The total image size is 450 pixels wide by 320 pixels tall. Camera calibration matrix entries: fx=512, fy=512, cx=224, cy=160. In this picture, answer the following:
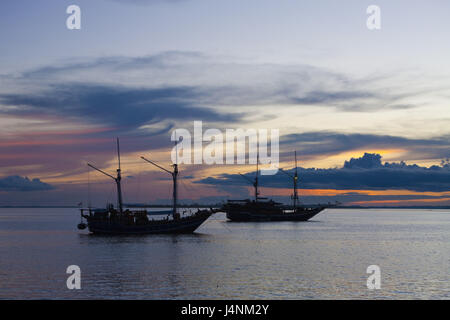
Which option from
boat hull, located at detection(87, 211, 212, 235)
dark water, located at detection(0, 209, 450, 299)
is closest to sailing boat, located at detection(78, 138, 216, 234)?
boat hull, located at detection(87, 211, 212, 235)

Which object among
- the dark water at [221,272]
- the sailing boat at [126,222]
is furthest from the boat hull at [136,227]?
the dark water at [221,272]

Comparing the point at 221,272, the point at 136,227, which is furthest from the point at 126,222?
the point at 221,272

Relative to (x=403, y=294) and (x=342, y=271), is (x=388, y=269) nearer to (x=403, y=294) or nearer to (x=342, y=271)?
(x=342, y=271)

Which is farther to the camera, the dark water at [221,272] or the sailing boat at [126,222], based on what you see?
the sailing boat at [126,222]

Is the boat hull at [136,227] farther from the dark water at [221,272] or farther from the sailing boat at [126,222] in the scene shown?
the dark water at [221,272]

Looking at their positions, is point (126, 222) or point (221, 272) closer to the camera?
point (221, 272)

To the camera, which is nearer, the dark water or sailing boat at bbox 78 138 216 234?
the dark water

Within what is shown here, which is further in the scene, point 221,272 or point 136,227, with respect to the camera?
point 136,227

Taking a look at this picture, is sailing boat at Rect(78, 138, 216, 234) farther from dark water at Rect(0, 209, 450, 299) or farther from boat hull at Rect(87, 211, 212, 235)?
dark water at Rect(0, 209, 450, 299)

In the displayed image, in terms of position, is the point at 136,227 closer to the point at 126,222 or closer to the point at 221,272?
the point at 126,222
